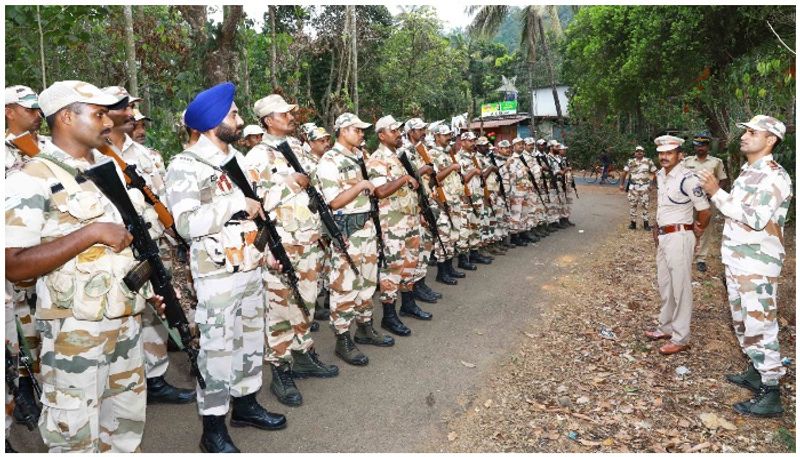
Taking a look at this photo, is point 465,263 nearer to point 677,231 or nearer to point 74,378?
point 677,231

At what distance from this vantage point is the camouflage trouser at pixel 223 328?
295cm

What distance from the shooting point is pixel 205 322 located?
9.72ft

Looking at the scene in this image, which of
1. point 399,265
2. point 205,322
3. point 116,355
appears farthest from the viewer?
point 399,265

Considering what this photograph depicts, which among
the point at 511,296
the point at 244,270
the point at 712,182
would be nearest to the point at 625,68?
the point at 511,296

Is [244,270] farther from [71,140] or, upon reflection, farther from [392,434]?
[392,434]

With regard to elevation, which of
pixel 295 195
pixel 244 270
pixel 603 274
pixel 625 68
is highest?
pixel 625 68

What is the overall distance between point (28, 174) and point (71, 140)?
25 centimetres

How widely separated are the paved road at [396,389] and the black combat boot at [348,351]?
64mm

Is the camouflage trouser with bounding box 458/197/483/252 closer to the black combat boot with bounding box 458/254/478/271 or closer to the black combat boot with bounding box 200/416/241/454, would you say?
the black combat boot with bounding box 458/254/478/271

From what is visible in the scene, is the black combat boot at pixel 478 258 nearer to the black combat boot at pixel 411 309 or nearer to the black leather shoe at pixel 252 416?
the black combat boot at pixel 411 309

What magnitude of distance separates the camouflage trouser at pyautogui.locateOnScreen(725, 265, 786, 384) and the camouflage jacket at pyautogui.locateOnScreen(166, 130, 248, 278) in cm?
351

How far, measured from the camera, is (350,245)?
4.46m

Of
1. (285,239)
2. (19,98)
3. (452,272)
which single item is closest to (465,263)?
(452,272)

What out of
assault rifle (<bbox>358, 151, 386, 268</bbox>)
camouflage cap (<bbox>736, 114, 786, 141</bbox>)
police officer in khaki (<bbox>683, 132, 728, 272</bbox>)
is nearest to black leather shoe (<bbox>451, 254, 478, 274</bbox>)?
assault rifle (<bbox>358, 151, 386, 268</bbox>)
